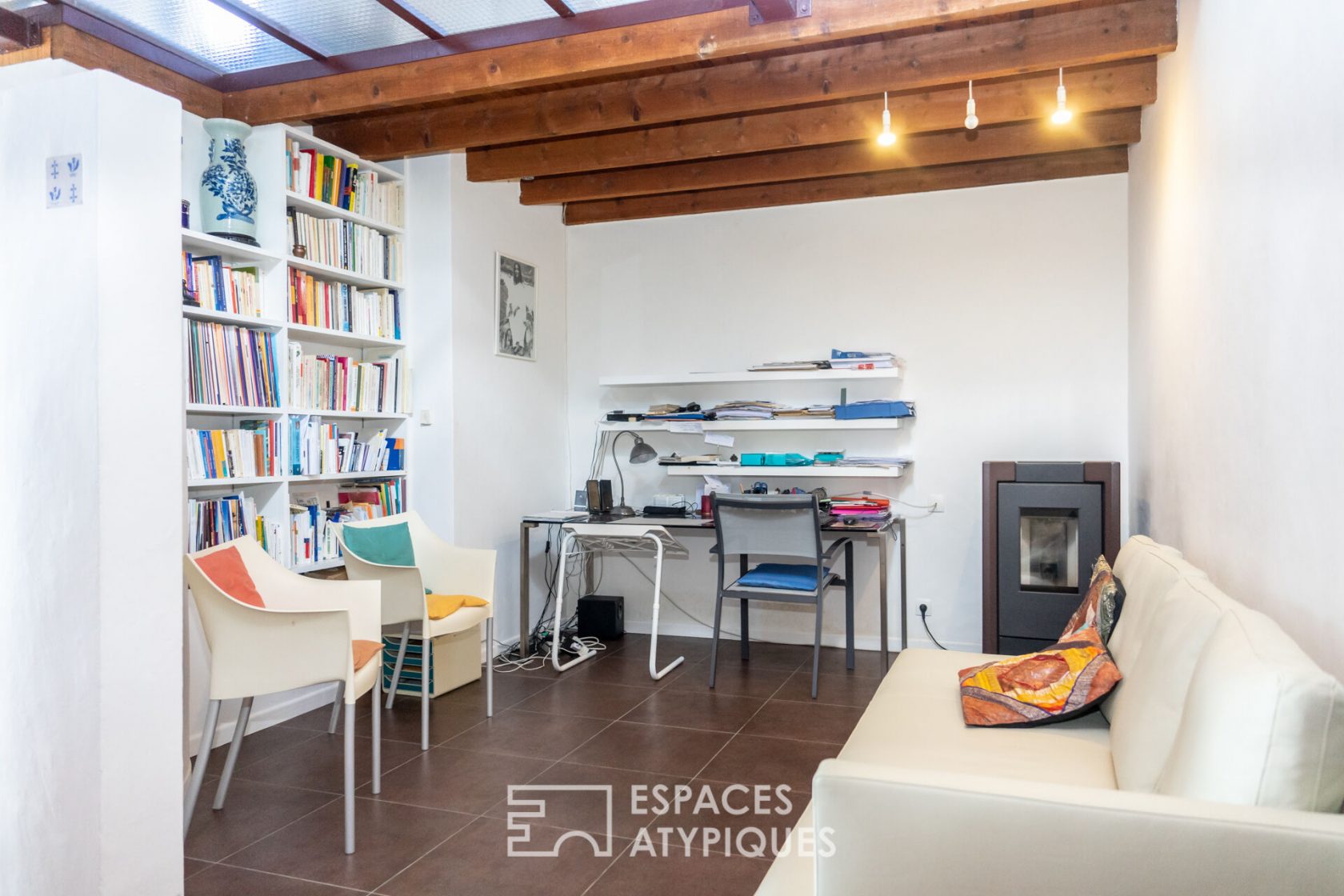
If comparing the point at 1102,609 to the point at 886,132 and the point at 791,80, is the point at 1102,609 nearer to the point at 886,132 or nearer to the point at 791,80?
the point at 886,132

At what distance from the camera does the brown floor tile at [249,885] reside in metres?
2.33

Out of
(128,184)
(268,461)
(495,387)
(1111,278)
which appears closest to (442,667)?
(268,461)

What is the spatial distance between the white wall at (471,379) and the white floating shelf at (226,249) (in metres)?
0.94

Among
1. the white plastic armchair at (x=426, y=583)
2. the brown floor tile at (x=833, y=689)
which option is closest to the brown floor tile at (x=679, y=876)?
the white plastic armchair at (x=426, y=583)

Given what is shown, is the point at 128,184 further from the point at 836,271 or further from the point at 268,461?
the point at 836,271

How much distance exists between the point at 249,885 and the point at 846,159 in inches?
159

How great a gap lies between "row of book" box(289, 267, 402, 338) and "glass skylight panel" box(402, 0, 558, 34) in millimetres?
1219

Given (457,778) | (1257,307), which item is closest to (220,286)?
(457,778)

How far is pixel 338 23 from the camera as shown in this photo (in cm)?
343

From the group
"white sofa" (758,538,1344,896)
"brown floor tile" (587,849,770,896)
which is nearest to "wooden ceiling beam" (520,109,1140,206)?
"white sofa" (758,538,1344,896)

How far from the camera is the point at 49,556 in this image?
2086 millimetres

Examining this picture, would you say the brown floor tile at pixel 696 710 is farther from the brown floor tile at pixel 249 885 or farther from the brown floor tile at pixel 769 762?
the brown floor tile at pixel 249 885

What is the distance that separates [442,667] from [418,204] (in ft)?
7.58

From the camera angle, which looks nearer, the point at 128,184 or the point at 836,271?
the point at 128,184
